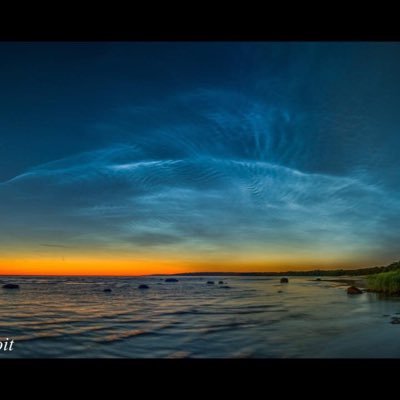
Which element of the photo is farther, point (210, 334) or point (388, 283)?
point (388, 283)

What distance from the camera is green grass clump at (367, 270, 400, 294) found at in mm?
15303

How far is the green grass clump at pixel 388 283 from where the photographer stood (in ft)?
50.2

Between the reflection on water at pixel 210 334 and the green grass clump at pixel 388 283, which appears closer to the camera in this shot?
the reflection on water at pixel 210 334

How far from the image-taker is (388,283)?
1584cm

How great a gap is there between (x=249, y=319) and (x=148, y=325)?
3278 millimetres

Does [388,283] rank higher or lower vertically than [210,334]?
higher

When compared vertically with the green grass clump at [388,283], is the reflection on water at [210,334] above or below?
below

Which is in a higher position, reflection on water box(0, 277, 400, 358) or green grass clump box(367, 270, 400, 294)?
green grass clump box(367, 270, 400, 294)
